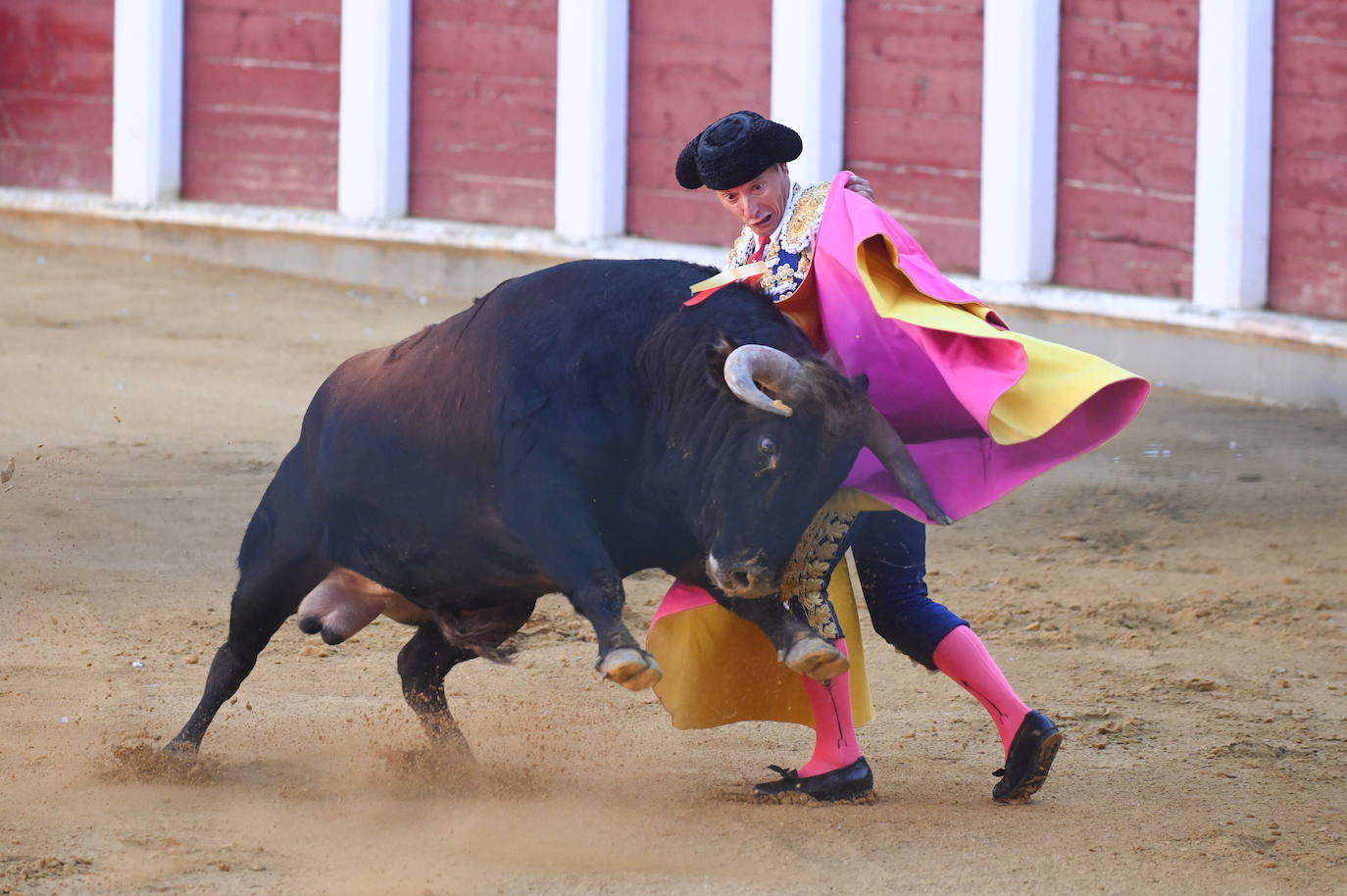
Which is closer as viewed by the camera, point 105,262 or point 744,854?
point 744,854

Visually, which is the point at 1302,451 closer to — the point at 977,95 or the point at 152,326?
the point at 977,95

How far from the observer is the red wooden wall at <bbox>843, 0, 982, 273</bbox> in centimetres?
779

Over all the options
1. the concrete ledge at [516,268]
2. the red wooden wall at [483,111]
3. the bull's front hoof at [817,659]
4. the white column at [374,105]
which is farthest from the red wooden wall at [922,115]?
the bull's front hoof at [817,659]

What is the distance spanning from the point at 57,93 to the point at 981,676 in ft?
26.6

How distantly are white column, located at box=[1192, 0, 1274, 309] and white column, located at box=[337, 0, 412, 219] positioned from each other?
3887mm

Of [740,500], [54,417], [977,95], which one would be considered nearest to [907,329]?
[740,500]

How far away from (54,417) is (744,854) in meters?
4.01

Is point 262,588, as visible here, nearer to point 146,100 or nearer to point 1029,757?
point 1029,757

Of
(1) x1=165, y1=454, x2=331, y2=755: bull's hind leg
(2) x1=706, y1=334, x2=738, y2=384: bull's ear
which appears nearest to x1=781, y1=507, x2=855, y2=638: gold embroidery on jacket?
(2) x1=706, y1=334, x2=738, y2=384: bull's ear

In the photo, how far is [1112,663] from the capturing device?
4.35m

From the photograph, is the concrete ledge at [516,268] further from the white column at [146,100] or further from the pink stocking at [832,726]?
the pink stocking at [832,726]

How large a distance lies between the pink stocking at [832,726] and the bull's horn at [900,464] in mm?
452

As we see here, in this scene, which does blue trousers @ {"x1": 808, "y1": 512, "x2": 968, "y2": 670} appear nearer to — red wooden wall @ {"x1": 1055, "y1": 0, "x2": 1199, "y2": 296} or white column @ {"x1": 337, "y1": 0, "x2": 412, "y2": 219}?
red wooden wall @ {"x1": 1055, "y1": 0, "x2": 1199, "y2": 296}

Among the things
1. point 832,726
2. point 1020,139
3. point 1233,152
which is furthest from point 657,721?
point 1020,139
